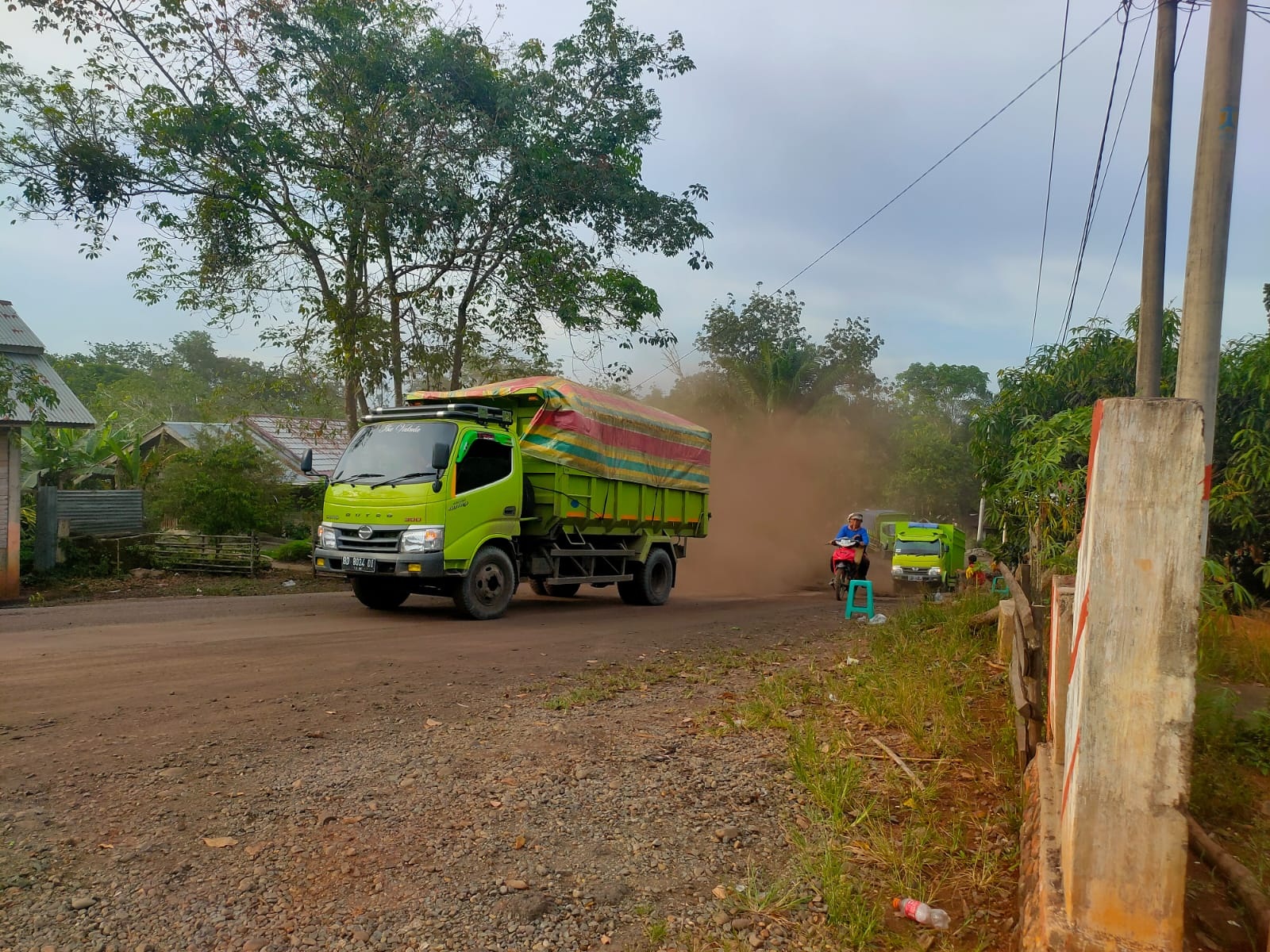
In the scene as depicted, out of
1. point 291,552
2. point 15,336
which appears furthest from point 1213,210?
point 15,336

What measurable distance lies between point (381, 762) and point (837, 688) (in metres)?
3.48

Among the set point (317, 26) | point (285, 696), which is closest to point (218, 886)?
point (285, 696)

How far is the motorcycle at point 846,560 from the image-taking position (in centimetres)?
1563

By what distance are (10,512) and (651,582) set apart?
1067 cm

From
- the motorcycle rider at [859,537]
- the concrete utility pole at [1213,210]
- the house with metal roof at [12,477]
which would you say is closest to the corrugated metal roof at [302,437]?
the house with metal roof at [12,477]

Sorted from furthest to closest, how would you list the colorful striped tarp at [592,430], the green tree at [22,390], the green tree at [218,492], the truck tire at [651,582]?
the green tree at [218,492], the truck tire at [651,582], the green tree at [22,390], the colorful striped tarp at [592,430]

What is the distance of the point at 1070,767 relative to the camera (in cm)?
296

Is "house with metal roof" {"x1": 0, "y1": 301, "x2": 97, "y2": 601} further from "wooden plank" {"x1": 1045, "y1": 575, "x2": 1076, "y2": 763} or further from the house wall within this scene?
"wooden plank" {"x1": 1045, "y1": 575, "x2": 1076, "y2": 763}

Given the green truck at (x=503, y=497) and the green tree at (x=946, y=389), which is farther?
the green tree at (x=946, y=389)

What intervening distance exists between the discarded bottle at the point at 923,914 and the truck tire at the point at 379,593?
9686mm

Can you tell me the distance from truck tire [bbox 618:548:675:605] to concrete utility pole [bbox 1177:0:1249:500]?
30.4 ft

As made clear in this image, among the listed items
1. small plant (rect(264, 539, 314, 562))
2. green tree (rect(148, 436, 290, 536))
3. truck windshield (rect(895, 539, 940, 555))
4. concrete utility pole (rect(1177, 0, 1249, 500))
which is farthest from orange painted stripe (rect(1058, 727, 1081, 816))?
truck windshield (rect(895, 539, 940, 555))

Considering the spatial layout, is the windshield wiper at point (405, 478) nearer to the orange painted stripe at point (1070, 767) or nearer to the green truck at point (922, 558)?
the orange painted stripe at point (1070, 767)

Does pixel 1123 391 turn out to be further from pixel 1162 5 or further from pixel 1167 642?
pixel 1167 642
